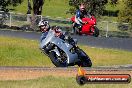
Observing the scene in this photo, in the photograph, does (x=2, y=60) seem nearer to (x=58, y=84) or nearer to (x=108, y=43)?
(x=108, y=43)

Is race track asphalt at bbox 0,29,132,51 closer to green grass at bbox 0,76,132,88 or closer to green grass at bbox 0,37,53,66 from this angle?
green grass at bbox 0,37,53,66

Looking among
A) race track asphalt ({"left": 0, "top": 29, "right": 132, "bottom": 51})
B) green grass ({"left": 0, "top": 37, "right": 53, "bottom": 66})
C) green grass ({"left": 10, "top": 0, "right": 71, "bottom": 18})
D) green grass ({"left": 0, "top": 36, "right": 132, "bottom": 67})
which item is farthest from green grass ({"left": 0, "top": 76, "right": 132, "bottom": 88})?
green grass ({"left": 10, "top": 0, "right": 71, "bottom": 18})

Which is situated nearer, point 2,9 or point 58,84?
point 58,84

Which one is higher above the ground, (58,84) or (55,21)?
(58,84)

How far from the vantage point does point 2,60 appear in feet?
74.9

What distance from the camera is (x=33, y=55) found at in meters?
23.8

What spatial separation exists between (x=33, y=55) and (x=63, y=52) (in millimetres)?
6975

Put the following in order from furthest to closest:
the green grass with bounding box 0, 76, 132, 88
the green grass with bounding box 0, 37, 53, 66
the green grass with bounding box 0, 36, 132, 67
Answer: the green grass with bounding box 0, 36, 132, 67
the green grass with bounding box 0, 37, 53, 66
the green grass with bounding box 0, 76, 132, 88

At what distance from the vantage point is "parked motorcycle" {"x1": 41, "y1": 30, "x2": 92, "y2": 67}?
1678 cm

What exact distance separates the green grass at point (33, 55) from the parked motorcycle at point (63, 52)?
5.07 metres

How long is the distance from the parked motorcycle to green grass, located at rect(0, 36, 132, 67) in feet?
16.6

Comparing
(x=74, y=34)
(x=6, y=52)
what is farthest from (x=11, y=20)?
(x=6, y=52)

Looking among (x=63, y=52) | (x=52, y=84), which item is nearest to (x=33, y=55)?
(x=63, y=52)

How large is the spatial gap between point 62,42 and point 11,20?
2101 centimetres
